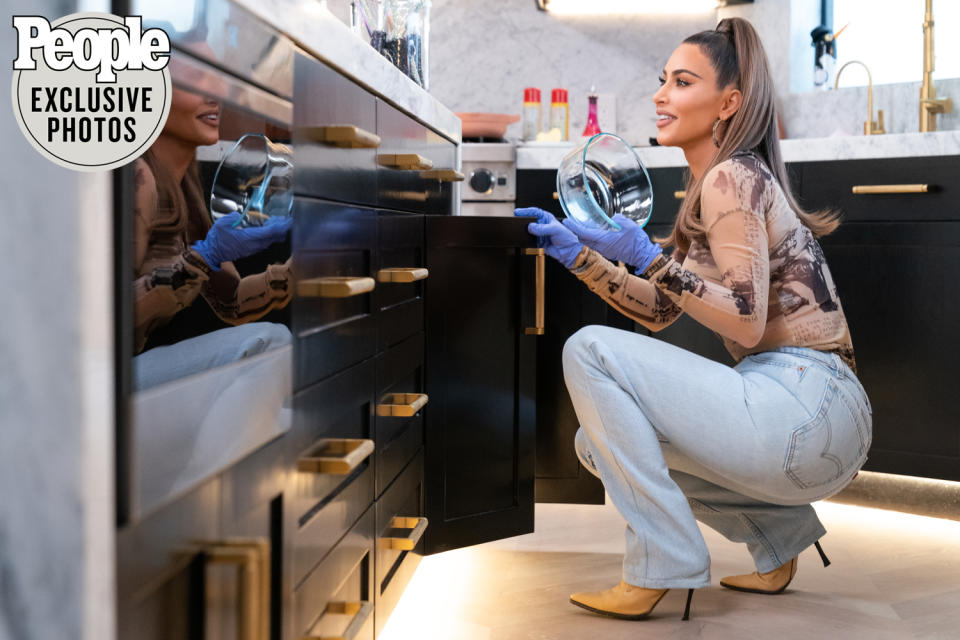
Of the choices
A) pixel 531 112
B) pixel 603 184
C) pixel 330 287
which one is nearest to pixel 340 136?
pixel 330 287

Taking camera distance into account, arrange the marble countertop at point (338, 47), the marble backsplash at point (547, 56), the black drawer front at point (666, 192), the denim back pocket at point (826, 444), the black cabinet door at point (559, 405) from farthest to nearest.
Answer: the marble backsplash at point (547, 56) < the black drawer front at point (666, 192) < the black cabinet door at point (559, 405) < the denim back pocket at point (826, 444) < the marble countertop at point (338, 47)

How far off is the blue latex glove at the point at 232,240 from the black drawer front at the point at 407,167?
1.49 ft

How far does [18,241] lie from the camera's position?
21.7 inches

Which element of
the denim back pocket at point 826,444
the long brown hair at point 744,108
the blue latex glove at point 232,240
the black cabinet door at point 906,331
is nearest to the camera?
the blue latex glove at point 232,240

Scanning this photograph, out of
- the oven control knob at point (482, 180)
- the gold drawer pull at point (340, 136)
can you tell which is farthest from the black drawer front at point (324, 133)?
the oven control knob at point (482, 180)

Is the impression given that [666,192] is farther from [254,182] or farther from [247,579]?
[247,579]

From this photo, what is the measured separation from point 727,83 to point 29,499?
4.82 feet

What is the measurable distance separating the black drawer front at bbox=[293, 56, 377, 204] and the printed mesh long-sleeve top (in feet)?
1.68

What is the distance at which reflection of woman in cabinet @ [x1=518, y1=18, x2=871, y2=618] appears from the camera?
154 centimetres

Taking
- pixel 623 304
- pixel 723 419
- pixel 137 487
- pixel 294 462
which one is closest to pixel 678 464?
pixel 723 419

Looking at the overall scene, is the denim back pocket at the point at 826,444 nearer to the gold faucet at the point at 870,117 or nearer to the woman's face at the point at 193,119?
the woman's face at the point at 193,119

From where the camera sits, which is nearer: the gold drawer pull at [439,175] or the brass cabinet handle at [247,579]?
the brass cabinet handle at [247,579]

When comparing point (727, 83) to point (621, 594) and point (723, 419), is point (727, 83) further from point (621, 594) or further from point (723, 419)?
point (621, 594)

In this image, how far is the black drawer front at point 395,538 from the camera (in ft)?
4.51
